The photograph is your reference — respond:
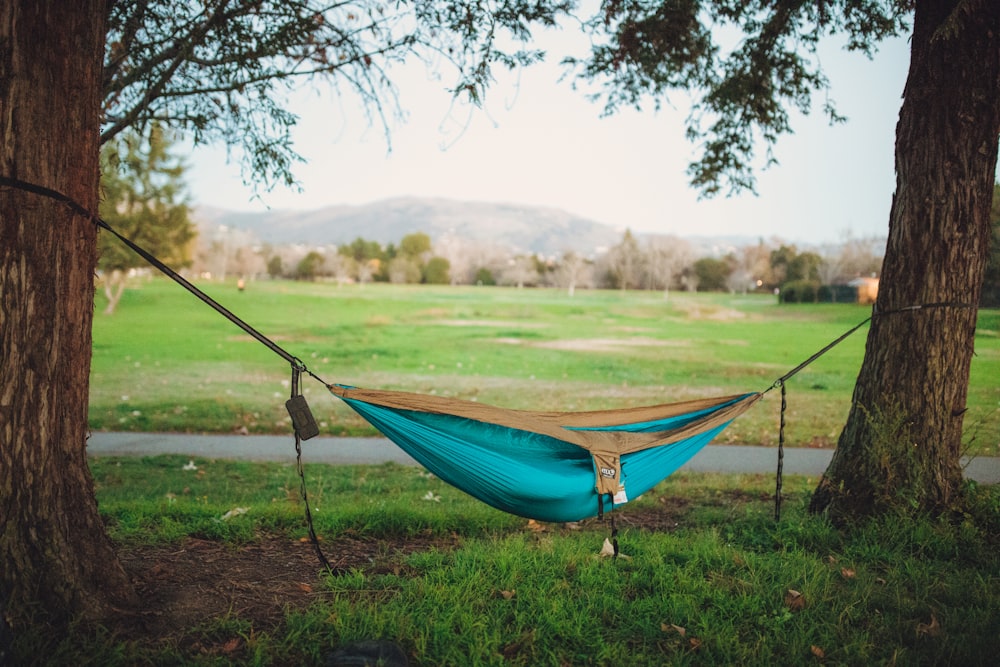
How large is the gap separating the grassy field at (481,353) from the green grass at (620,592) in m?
1.02

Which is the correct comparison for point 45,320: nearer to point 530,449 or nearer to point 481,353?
point 530,449

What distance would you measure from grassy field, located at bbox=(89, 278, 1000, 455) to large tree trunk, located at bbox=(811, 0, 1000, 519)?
356mm

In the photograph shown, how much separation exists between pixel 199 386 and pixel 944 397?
384 inches

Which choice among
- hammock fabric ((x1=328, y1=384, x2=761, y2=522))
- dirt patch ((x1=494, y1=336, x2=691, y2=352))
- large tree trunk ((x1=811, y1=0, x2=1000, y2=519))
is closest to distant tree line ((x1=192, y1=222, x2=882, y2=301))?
dirt patch ((x1=494, y1=336, x2=691, y2=352))

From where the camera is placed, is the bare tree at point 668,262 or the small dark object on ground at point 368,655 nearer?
the small dark object on ground at point 368,655

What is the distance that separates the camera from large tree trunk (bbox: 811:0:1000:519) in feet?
10.5

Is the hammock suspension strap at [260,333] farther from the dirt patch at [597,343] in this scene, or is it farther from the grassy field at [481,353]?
the dirt patch at [597,343]

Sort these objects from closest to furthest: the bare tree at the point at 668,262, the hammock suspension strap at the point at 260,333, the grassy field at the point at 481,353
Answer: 1. the hammock suspension strap at the point at 260,333
2. the grassy field at the point at 481,353
3. the bare tree at the point at 668,262

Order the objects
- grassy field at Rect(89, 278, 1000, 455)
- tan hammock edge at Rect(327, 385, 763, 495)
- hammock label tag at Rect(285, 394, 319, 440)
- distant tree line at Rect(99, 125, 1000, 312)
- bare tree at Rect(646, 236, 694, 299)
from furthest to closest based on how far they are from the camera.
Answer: bare tree at Rect(646, 236, 694, 299) → distant tree line at Rect(99, 125, 1000, 312) → grassy field at Rect(89, 278, 1000, 455) → tan hammock edge at Rect(327, 385, 763, 495) → hammock label tag at Rect(285, 394, 319, 440)

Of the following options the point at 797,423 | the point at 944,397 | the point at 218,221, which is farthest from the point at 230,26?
the point at 218,221

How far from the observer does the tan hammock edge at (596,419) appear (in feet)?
8.80

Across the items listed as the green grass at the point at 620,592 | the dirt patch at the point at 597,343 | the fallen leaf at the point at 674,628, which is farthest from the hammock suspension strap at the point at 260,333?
the dirt patch at the point at 597,343

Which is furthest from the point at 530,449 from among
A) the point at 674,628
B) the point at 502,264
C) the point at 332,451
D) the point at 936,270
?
the point at 502,264

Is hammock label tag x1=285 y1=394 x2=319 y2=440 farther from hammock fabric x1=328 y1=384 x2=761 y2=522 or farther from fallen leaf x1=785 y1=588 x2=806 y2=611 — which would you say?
fallen leaf x1=785 y1=588 x2=806 y2=611
